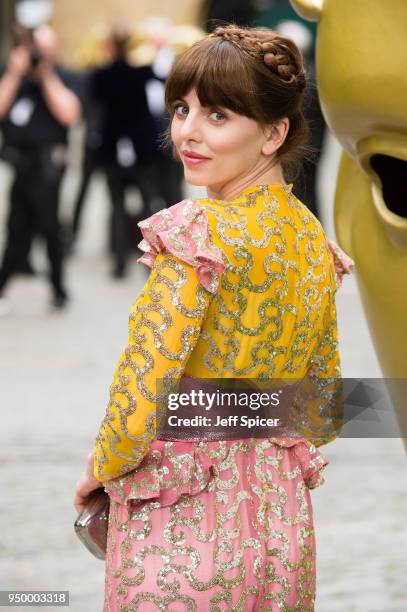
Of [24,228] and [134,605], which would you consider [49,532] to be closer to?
[134,605]

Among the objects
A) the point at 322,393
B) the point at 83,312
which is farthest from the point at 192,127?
the point at 83,312

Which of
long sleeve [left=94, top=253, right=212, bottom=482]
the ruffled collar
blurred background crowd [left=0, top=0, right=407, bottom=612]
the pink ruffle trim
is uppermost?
blurred background crowd [left=0, top=0, right=407, bottom=612]

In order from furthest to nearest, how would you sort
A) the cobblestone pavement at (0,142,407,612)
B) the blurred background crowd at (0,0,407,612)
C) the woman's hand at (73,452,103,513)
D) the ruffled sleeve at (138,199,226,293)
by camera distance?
the blurred background crowd at (0,0,407,612)
the cobblestone pavement at (0,142,407,612)
the woman's hand at (73,452,103,513)
the ruffled sleeve at (138,199,226,293)

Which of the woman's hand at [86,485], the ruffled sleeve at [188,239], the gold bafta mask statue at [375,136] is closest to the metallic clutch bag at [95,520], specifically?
the woman's hand at [86,485]

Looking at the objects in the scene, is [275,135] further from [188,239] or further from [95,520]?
[95,520]

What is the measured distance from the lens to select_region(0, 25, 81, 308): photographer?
27.6 ft

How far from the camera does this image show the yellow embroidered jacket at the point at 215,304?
2.18 metres

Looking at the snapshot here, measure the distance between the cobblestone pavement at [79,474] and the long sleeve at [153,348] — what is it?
6.11 feet

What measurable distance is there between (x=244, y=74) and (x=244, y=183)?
199 millimetres

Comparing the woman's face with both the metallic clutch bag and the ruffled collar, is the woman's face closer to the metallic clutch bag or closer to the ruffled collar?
the ruffled collar

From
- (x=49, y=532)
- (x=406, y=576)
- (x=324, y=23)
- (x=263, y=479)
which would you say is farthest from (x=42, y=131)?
(x=263, y=479)

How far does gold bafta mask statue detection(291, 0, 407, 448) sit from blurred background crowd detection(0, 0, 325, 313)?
3779 mm

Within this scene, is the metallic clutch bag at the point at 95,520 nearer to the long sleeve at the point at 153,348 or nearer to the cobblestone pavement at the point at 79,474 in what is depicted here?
the long sleeve at the point at 153,348

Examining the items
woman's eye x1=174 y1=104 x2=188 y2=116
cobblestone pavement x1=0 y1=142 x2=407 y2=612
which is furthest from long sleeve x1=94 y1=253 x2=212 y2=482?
cobblestone pavement x1=0 y1=142 x2=407 y2=612
